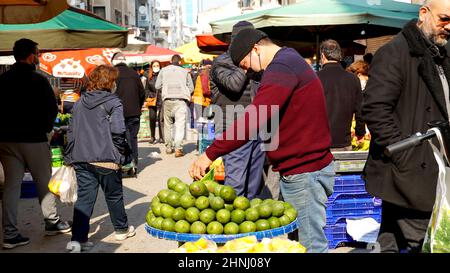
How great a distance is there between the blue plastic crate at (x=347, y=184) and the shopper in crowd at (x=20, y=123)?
129 inches

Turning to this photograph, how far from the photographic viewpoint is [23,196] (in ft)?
28.6

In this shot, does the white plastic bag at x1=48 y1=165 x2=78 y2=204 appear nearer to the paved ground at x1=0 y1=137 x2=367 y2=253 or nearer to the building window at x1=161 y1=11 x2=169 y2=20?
the paved ground at x1=0 y1=137 x2=367 y2=253

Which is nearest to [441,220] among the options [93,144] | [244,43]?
[244,43]

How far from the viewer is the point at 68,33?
656 cm

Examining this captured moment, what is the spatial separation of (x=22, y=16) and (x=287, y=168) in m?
3.16

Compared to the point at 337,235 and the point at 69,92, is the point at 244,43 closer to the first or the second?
the point at 337,235

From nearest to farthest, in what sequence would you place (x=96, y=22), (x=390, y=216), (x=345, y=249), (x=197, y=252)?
(x=197, y=252), (x=390, y=216), (x=345, y=249), (x=96, y=22)

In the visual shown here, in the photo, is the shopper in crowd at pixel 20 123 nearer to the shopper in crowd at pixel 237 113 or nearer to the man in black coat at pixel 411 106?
the shopper in crowd at pixel 237 113

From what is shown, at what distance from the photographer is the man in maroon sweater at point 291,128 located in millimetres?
3666

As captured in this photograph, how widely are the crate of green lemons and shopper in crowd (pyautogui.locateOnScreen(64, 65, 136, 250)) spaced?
90.8 inches

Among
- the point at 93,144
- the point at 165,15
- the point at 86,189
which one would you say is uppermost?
the point at 165,15

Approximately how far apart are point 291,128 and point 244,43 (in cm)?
66
